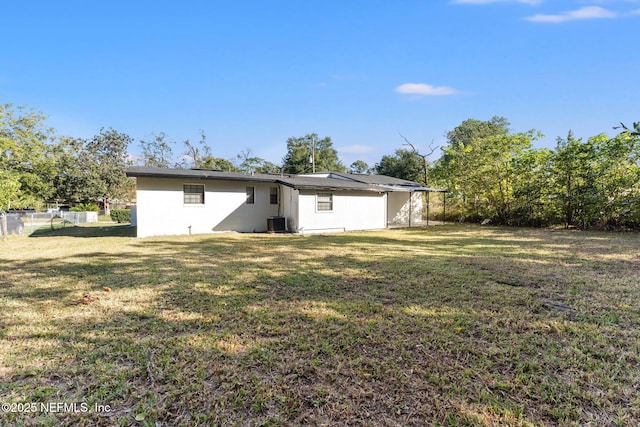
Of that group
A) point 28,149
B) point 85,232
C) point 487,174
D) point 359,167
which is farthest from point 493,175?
point 28,149

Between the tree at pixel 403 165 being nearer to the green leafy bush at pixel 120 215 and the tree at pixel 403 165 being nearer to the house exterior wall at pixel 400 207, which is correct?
the house exterior wall at pixel 400 207

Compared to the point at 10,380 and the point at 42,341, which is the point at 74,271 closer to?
the point at 42,341

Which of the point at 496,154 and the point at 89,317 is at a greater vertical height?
the point at 496,154

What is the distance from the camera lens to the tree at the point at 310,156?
115ft

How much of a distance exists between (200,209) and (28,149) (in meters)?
22.1

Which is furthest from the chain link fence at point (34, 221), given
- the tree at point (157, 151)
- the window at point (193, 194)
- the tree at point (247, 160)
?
the tree at point (247, 160)

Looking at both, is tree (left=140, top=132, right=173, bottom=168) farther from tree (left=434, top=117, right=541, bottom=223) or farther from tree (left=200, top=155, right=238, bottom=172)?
tree (left=434, top=117, right=541, bottom=223)

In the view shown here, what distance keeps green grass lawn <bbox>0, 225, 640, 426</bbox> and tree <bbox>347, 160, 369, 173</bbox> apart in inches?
1539

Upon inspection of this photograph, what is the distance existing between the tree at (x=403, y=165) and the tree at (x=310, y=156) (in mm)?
7298

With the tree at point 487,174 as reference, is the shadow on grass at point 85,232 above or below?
below

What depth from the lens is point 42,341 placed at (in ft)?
8.93

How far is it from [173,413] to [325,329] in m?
1.50

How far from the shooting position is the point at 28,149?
→ 2316 centimetres

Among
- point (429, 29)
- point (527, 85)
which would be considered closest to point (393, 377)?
point (429, 29)
